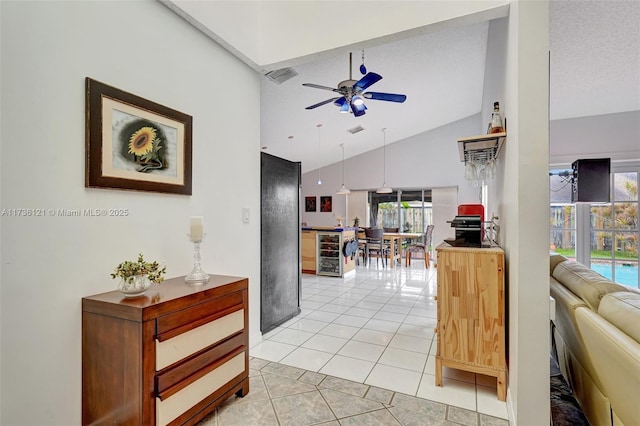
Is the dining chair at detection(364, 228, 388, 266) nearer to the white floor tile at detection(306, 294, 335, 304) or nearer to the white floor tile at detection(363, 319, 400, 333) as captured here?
the white floor tile at detection(306, 294, 335, 304)

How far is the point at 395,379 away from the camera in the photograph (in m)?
2.30

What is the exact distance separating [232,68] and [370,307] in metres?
3.20

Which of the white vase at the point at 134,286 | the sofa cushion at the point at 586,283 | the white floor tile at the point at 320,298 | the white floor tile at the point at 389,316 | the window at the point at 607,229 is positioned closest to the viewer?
the white vase at the point at 134,286

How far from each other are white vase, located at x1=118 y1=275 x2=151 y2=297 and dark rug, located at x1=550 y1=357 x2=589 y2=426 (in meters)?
2.40

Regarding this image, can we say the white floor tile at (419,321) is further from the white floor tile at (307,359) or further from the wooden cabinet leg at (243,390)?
the wooden cabinet leg at (243,390)

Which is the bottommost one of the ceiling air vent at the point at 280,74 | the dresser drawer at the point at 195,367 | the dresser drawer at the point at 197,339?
the dresser drawer at the point at 195,367

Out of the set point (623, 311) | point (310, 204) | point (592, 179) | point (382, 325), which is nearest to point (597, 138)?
point (592, 179)

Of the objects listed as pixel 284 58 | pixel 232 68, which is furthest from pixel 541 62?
pixel 232 68

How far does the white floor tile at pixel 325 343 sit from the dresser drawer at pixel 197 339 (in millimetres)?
1037

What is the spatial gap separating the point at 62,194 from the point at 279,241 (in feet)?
7.03

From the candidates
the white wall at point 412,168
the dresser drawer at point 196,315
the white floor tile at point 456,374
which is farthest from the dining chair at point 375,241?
the dresser drawer at point 196,315

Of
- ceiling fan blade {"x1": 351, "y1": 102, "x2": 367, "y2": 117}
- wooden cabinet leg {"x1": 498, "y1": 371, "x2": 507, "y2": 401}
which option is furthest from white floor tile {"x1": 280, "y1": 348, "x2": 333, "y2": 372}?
ceiling fan blade {"x1": 351, "y1": 102, "x2": 367, "y2": 117}

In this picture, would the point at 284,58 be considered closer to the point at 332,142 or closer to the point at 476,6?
the point at 476,6

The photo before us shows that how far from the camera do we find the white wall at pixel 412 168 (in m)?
8.17
